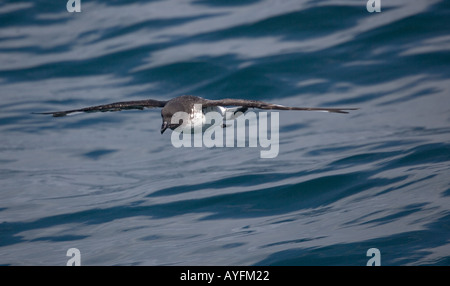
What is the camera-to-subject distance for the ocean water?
10.1 meters

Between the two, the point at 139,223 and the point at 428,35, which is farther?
the point at 428,35

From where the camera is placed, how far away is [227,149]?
46.1 ft

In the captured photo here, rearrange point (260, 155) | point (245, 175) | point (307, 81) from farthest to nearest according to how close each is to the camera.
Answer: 1. point (307, 81)
2. point (260, 155)
3. point (245, 175)

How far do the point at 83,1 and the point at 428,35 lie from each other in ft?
31.2

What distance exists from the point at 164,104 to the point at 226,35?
7.21 meters

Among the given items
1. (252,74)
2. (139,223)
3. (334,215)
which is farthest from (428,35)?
(139,223)

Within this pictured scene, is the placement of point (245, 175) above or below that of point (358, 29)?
below

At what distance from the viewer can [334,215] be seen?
10.6 metres

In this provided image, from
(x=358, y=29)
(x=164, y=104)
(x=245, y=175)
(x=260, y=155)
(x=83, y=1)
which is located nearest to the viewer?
(x=164, y=104)

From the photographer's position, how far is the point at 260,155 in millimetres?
13500

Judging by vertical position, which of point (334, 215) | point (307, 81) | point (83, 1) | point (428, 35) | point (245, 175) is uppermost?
point (83, 1)

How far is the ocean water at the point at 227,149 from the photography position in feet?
33.0

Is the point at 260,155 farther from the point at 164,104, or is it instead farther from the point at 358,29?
the point at 358,29

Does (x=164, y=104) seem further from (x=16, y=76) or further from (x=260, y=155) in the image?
(x=16, y=76)
